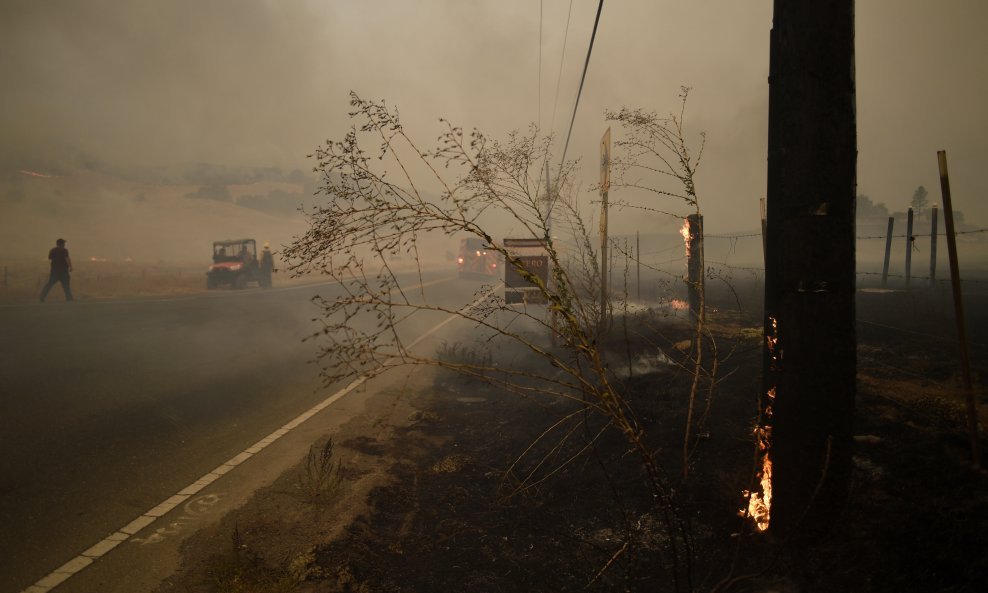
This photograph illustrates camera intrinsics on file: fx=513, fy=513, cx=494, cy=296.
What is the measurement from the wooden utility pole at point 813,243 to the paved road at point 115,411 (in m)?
2.20

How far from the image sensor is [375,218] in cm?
216

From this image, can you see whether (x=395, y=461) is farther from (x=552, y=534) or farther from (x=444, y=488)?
(x=552, y=534)

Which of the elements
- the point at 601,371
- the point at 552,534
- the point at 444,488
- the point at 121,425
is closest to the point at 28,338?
the point at 121,425

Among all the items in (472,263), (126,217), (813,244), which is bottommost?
(813,244)

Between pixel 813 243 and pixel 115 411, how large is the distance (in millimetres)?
7490

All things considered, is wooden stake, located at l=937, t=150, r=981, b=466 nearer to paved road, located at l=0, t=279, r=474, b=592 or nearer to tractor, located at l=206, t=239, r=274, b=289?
paved road, located at l=0, t=279, r=474, b=592

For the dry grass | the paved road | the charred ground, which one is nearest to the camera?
the charred ground

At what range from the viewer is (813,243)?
2.24m

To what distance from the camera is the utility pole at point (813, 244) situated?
220cm

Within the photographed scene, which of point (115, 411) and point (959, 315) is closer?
point (959, 315)

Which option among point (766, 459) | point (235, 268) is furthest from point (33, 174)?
point (766, 459)

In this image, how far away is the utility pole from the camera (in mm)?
2203

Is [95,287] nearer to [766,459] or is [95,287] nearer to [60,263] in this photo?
[60,263]

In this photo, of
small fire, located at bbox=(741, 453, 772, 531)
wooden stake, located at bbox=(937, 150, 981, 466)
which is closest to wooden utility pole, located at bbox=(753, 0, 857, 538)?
small fire, located at bbox=(741, 453, 772, 531)
